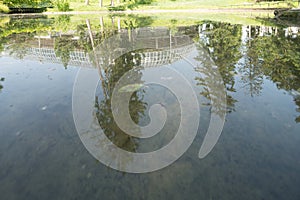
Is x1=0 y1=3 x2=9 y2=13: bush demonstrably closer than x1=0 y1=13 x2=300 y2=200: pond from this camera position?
No

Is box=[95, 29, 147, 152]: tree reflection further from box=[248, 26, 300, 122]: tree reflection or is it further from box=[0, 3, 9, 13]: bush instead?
box=[0, 3, 9, 13]: bush

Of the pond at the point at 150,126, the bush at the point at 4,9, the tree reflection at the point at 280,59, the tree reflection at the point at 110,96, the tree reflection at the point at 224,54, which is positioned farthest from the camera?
the bush at the point at 4,9

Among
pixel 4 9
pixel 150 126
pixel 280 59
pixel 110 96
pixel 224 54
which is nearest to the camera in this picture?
pixel 150 126

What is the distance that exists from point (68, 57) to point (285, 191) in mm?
13269

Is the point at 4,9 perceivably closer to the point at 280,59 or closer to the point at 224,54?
the point at 224,54

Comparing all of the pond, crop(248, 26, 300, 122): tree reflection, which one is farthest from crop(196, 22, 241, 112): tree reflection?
crop(248, 26, 300, 122): tree reflection

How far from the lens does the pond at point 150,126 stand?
4.44 meters

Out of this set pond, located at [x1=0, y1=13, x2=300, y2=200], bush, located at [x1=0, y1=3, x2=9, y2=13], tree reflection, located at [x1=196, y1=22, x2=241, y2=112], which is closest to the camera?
pond, located at [x1=0, y1=13, x2=300, y2=200]

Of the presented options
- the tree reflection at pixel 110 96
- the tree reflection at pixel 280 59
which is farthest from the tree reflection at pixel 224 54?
the tree reflection at pixel 110 96

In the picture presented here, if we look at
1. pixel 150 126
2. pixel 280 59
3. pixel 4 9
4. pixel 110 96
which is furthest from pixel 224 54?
pixel 4 9

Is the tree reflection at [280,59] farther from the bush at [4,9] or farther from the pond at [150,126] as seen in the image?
the bush at [4,9]

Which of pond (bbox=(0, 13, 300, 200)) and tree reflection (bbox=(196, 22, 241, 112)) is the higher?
tree reflection (bbox=(196, 22, 241, 112))

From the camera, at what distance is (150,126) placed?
21.2ft

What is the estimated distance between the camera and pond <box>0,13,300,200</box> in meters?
4.44
